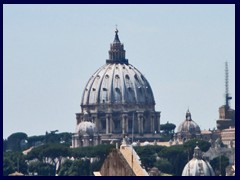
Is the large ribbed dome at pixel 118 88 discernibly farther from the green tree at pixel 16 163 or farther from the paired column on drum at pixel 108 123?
the green tree at pixel 16 163

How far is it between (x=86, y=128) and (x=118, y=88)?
42.1ft

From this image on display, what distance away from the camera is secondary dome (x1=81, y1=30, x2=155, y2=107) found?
190 m

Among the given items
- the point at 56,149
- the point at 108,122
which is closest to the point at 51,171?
the point at 56,149

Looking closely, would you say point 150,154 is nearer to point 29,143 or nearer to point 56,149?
point 56,149

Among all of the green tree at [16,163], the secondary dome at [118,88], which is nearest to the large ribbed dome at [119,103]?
the secondary dome at [118,88]

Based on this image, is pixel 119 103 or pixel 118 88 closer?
pixel 119 103

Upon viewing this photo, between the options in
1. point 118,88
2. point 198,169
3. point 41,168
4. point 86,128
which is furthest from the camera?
point 118,88

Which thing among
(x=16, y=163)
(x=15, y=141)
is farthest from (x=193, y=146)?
(x=15, y=141)

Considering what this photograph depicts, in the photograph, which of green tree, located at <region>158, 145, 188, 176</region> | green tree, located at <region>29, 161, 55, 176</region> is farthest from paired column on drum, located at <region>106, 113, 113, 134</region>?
green tree, located at <region>158, 145, 188, 176</region>

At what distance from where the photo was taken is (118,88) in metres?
190

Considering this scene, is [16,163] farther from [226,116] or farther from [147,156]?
[226,116]

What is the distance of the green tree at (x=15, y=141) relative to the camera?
574 feet
